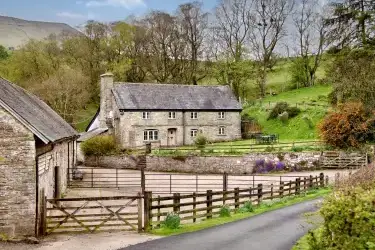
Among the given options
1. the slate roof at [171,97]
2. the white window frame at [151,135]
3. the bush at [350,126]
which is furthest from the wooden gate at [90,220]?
the white window frame at [151,135]

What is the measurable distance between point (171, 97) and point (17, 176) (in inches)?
1443

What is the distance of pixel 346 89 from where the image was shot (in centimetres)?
4831

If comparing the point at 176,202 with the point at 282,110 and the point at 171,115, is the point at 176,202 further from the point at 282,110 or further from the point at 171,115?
the point at 282,110

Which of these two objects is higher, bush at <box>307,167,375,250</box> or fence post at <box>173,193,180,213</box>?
bush at <box>307,167,375,250</box>

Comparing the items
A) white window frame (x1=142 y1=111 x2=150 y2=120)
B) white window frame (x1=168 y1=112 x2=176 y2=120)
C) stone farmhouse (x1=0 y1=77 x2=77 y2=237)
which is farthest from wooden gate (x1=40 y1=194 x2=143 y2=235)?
white window frame (x1=168 y1=112 x2=176 y2=120)

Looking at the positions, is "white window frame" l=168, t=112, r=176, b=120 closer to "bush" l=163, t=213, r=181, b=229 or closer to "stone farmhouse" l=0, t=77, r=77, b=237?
"bush" l=163, t=213, r=181, b=229

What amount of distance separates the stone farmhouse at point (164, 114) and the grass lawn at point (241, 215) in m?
25.5

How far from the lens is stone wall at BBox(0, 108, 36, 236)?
18.2 meters

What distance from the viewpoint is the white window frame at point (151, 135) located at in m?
51.9

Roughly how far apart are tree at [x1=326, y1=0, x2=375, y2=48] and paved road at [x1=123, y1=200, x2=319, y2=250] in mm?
42417

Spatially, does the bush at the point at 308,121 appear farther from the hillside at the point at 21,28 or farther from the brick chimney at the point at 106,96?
the hillside at the point at 21,28

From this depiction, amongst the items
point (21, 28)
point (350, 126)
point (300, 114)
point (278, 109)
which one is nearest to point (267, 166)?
point (350, 126)

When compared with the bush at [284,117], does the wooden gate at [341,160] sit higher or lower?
lower

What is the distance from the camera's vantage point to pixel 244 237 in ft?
56.2
